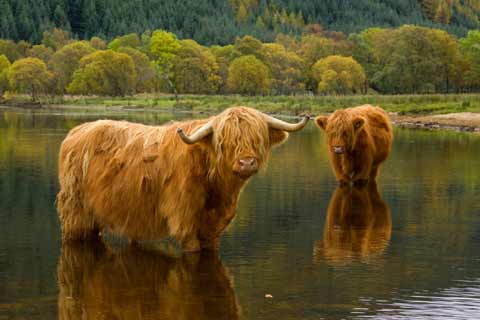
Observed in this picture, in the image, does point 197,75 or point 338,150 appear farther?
point 197,75

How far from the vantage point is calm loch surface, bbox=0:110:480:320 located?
7207 millimetres

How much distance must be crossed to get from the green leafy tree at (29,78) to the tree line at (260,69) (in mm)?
116

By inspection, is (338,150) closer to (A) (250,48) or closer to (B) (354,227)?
(B) (354,227)

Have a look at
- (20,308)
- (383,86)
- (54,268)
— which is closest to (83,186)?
(54,268)

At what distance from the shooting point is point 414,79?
102125mm

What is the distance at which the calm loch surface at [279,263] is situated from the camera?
23.6ft

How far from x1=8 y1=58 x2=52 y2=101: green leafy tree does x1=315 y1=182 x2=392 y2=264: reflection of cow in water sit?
10173 cm

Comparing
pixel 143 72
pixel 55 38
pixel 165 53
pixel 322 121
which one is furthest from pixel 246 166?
pixel 55 38

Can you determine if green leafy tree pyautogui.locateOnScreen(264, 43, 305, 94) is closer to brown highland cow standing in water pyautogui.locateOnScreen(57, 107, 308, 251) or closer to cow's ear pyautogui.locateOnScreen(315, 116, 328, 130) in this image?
cow's ear pyautogui.locateOnScreen(315, 116, 328, 130)

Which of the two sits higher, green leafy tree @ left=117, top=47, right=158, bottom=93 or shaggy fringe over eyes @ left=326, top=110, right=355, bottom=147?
shaggy fringe over eyes @ left=326, top=110, right=355, bottom=147

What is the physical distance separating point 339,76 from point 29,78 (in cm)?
3582

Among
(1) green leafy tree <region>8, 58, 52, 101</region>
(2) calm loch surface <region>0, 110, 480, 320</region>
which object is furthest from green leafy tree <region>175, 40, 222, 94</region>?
(2) calm loch surface <region>0, 110, 480, 320</region>

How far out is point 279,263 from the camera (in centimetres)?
896

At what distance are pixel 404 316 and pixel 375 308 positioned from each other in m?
0.28
